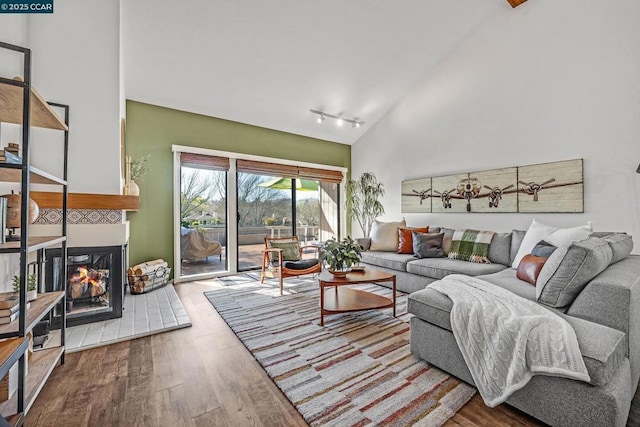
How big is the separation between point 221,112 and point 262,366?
3.97m

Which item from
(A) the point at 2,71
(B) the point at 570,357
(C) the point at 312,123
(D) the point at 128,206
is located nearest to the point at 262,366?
(B) the point at 570,357

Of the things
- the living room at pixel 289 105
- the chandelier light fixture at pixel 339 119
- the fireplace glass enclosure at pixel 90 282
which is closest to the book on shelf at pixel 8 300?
the living room at pixel 289 105

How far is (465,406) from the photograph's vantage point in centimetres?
155

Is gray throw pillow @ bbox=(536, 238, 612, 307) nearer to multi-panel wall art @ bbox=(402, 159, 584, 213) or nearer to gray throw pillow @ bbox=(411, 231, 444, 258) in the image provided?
multi-panel wall art @ bbox=(402, 159, 584, 213)

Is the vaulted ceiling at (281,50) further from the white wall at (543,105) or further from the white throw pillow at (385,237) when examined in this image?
the white throw pillow at (385,237)

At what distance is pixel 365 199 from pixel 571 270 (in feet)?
13.3

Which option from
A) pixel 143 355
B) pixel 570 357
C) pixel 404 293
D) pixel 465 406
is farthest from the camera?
pixel 404 293

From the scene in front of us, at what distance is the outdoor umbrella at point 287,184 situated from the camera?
17.1ft

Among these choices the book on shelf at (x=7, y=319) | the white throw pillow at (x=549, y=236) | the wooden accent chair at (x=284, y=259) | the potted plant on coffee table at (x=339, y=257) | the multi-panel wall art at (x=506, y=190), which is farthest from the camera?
the wooden accent chair at (x=284, y=259)

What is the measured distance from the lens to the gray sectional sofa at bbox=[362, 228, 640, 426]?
1221 millimetres

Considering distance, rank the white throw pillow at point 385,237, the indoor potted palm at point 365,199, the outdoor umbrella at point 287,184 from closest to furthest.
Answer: the white throw pillow at point 385,237 < the outdoor umbrella at point 287,184 < the indoor potted palm at point 365,199

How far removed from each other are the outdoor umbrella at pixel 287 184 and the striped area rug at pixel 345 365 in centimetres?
249

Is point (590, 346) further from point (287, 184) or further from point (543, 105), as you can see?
point (287, 184)

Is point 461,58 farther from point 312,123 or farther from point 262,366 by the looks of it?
point 262,366
